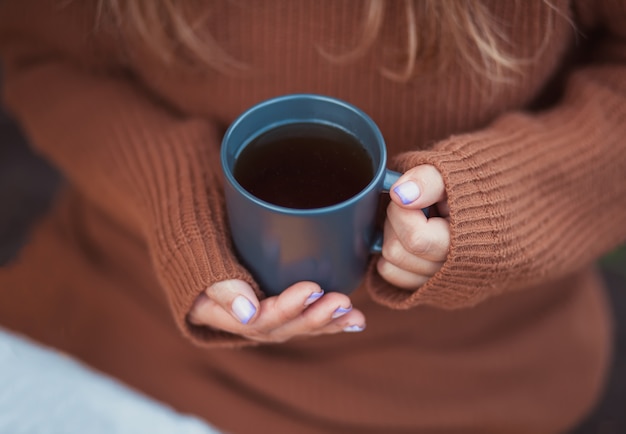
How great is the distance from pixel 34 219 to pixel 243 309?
3.16 ft

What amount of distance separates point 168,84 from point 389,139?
11.0 inches

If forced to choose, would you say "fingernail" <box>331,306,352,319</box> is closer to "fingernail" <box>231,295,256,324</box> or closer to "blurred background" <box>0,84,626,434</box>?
"fingernail" <box>231,295,256,324</box>

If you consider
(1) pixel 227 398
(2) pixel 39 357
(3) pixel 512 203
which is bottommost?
(1) pixel 227 398

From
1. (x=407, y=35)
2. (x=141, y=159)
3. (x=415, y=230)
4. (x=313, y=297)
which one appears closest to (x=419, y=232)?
(x=415, y=230)

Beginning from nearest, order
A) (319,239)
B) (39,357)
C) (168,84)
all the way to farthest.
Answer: (319,239) < (39,357) < (168,84)

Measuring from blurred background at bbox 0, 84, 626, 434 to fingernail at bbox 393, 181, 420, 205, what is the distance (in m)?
0.76

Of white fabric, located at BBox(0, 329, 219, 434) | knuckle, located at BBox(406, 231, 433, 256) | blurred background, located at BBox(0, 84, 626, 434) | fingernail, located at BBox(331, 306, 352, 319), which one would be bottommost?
blurred background, located at BBox(0, 84, 626, 434)

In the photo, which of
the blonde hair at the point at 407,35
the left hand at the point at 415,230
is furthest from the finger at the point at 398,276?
the blonde hair at the point at 407,35

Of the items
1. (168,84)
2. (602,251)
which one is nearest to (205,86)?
(168,84)

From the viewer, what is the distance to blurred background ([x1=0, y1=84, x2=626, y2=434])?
44.7 inches

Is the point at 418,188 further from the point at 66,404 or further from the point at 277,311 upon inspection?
the point at 66,404

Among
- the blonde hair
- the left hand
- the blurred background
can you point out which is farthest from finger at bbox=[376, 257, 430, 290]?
the blurred background

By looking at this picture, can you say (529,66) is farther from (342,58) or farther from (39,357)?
(39,357)

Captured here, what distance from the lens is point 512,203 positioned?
64 cm
